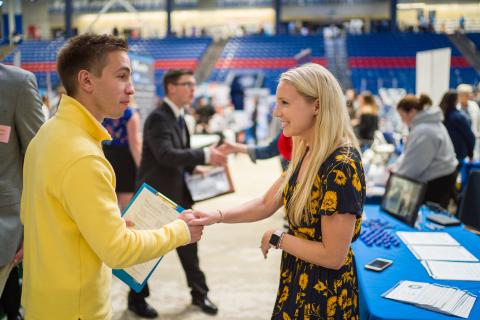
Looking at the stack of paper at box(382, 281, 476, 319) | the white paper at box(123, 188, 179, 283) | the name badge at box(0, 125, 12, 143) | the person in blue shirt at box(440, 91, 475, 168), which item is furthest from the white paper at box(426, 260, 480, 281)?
the person in blue shirt at box(440, 91, 475, 168)

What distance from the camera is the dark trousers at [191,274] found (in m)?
3.08

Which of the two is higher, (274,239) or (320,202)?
(320,202)

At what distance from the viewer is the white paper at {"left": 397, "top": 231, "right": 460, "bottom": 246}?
7.62 ft

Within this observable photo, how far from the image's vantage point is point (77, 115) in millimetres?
1276

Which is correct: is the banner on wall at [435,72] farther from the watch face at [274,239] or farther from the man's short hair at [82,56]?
the man's short hair at [82,56]

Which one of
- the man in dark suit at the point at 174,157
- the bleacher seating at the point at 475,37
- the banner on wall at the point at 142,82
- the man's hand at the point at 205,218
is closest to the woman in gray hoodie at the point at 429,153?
the man in dark suit at the point at 174,157

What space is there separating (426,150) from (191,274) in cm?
195

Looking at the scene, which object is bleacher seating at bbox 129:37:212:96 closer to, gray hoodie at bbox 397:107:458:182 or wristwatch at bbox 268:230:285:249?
gray hoodie at bbox 397:107:458:182

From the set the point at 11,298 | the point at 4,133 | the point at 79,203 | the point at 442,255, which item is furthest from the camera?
the point at 11,298

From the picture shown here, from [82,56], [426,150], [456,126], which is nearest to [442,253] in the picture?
[426,150]

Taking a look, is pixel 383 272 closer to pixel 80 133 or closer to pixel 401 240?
pixel 401 240

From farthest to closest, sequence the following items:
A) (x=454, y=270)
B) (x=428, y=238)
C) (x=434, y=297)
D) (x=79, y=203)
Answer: (x=428, y=238), (x=454, y=270), (x=434, y=297), (x=79, y=203)

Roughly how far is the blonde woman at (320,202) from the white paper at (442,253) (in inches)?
27.9

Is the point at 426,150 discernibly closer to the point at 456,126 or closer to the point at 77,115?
the point at 456,126
